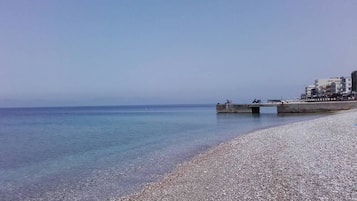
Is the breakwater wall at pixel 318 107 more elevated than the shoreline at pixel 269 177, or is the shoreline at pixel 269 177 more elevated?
the breakwater wall at pixel 318 107

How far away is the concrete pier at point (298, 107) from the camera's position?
6159 centimetres

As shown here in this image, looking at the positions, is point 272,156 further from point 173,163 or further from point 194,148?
point 194,148

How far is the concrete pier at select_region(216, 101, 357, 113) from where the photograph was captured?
6159 cm

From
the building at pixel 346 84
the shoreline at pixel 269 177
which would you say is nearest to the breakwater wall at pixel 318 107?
the shoreline at pixel 269 177

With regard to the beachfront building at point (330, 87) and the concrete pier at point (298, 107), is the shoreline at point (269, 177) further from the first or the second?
the beachfront building at point (330, 87)

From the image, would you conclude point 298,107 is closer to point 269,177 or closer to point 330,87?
point 269,177

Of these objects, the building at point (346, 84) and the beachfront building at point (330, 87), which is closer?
the building at point (346, 84)

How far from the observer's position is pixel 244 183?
1077 centimetres

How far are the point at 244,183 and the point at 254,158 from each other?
16.6 feet

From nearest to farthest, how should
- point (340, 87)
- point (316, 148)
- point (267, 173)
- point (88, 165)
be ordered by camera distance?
point (267, 173) < point (316, 148) < point (88, 165) < point (340, 87)

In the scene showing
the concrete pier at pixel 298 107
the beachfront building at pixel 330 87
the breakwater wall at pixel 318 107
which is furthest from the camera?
the beachfront building at pixel 330 87

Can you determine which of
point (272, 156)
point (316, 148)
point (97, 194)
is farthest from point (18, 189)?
point (316, 148)

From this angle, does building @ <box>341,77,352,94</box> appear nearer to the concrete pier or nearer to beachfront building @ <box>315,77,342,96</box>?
beachfront building @ <box>315,77,342,96</box>

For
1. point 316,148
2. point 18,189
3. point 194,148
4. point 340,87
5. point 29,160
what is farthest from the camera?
point 340,87
